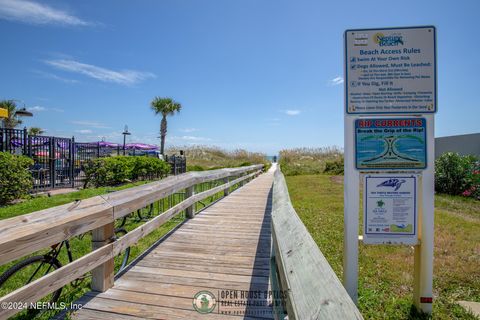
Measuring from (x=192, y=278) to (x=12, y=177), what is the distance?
8.16 metres

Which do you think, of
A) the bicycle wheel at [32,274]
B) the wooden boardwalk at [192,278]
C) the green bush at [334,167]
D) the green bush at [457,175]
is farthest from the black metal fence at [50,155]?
the green bush at [334,167]

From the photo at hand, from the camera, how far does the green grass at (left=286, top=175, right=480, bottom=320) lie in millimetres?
3158

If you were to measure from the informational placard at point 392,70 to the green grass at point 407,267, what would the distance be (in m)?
2.07

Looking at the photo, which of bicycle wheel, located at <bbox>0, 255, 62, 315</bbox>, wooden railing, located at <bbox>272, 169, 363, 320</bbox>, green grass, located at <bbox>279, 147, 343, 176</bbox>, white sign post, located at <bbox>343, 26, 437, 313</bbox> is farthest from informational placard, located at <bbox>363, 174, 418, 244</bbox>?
green grass, located at <bbox>279, 147, 343, 176</bbox>

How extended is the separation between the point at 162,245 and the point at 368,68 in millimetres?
3532

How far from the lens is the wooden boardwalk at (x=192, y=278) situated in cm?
257

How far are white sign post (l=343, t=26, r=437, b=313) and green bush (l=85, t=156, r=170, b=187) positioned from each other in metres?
10.4

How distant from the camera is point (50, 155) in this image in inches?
477

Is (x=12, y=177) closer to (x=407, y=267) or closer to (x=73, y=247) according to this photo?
(x=73, y=247)

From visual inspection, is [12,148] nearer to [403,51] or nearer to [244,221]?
[244,221]

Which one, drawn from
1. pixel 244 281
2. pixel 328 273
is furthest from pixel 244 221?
pixel 328 273

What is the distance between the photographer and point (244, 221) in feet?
19.6

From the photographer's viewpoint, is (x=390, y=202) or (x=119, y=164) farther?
(x=119, y=164)

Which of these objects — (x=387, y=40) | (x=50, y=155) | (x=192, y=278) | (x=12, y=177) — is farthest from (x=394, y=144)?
(x=50, y=155)
